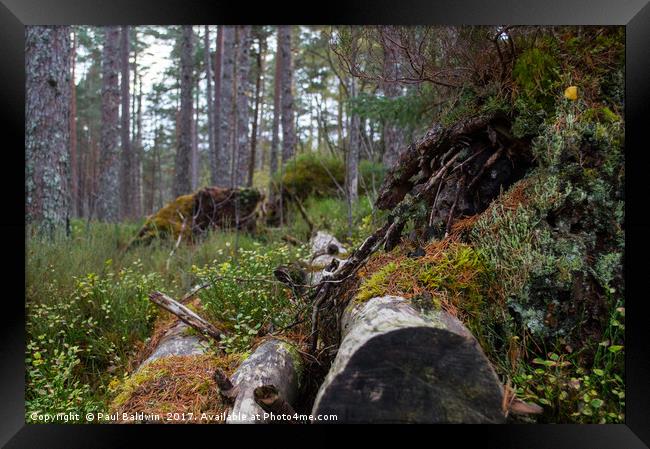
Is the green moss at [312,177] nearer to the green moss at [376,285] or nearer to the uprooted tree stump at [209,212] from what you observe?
the uprooted tree stump at [209,212]

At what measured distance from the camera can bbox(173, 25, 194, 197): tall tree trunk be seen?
1107cm

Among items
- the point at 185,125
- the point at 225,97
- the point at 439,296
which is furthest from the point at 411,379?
the point at 185,125

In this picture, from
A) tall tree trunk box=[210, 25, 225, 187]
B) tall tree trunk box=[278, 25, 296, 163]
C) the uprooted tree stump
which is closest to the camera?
the uprooted tree stump

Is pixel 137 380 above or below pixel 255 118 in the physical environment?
below

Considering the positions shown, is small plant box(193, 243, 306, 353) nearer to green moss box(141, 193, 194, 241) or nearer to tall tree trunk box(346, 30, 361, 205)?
tall tree trunk box(346, 30, 361, 205)

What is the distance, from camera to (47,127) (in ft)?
16.7

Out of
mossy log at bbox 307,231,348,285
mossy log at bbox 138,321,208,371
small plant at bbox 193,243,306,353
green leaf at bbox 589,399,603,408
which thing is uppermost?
mossy log at bbox 307,231,348,285

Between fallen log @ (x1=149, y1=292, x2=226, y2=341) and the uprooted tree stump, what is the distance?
3508 millimetres

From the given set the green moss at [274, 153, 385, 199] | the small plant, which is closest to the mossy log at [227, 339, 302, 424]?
the small plant

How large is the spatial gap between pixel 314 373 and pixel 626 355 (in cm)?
160

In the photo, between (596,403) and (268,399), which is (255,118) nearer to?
(268,399)

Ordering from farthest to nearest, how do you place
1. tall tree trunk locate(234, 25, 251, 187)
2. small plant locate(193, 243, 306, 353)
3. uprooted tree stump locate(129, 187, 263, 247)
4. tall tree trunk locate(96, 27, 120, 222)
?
tall tree trunk locate(234, 25, 251, 187)
tall tree trunk locate(96, 27, 120, 222)
uprooted tree stump locate(129, 187, 263, 247)
small plant locate(193, 243, 306, 353)
